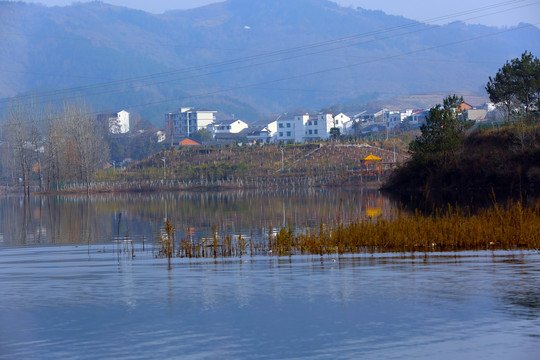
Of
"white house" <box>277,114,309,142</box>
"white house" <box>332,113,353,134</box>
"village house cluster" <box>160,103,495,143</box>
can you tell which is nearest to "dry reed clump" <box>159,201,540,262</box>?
"village house cluster" <box>160,103,495,143</box>

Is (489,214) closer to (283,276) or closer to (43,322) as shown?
(283,276)

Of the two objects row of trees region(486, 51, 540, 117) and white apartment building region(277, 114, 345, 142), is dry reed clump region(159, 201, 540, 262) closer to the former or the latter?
row of trees region(486, 51, 540, 117)

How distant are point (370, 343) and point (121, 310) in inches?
202

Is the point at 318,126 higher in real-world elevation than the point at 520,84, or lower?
higher

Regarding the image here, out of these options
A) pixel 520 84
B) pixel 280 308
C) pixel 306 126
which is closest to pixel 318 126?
pixel 306 126

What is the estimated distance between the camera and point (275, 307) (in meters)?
13.6

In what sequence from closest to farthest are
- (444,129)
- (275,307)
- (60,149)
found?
(275,307) < (444,129) < (60,149)

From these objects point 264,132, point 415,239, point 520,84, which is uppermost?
point 264,132

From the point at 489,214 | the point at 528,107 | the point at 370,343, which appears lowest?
the point at 370,343

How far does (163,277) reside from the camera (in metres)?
17.3

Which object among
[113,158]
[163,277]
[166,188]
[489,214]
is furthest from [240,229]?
[113,158]

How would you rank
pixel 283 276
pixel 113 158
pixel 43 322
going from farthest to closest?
pixel 113 158 → pixel 283 276 → pixel 43 322

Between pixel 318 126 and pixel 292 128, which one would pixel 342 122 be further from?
pixel 292 128

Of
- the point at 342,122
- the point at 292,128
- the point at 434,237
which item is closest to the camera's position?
the point at 434,237
